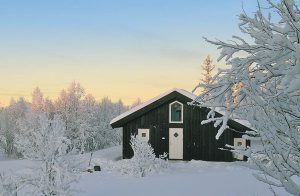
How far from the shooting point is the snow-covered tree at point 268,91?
3.19 m

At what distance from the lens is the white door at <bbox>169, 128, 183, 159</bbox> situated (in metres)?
26.4

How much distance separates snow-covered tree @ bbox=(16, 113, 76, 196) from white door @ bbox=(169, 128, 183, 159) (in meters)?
15.3

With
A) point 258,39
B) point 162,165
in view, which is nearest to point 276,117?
point 258,39

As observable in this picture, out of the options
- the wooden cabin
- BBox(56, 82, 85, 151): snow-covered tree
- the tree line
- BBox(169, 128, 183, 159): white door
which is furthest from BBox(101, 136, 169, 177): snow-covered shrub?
BBox(56, 82, 85, 151): snow-covered tree

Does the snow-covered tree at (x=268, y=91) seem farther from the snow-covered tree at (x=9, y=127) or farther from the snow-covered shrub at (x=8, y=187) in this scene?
the snow-covered tree at (x=9, y=127)

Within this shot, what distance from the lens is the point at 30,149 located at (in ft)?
37.3

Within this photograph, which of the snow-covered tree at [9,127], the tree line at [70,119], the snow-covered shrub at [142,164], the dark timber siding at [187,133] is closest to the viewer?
the snow-covered shrub at [142,164]

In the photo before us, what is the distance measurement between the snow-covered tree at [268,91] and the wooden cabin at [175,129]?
22.4 metres

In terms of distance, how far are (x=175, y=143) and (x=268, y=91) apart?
23.1m

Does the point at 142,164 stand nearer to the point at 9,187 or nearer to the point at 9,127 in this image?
the point at 9,187

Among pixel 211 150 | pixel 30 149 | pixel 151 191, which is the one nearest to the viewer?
pixel 30 149

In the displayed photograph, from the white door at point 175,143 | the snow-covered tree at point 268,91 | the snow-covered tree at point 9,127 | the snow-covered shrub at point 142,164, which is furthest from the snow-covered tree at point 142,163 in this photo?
the snow-covered tree at point 9,127

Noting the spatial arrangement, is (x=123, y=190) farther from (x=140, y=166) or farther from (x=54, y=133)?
(x=140, y=166)

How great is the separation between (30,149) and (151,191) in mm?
3696
